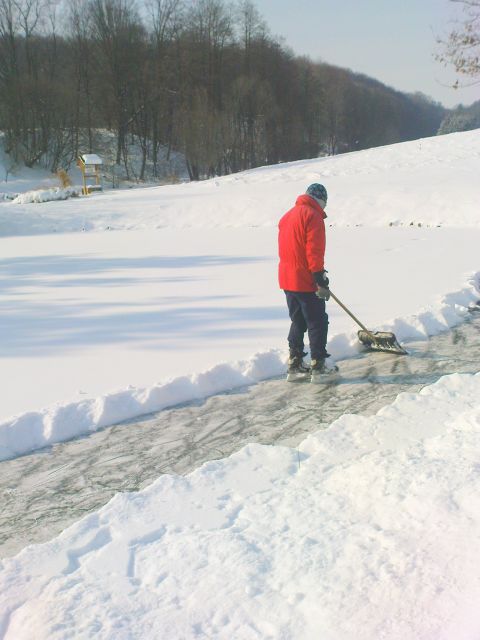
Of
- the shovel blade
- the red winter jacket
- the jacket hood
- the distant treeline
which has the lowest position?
the shovel blade

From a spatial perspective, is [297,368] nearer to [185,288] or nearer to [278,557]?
[278,557]

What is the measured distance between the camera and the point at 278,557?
286cm

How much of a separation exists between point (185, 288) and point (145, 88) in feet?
140

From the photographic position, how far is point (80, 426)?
477 cm

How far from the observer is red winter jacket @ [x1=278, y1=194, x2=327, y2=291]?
17.2 feet

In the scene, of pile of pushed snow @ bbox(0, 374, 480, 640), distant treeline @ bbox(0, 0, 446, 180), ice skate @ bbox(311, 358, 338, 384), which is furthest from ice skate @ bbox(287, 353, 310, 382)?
distant treeline @ bbox(0, 0, 446, 180)

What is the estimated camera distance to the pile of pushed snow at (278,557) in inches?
96.8

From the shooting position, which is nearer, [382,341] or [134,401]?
[134,401]

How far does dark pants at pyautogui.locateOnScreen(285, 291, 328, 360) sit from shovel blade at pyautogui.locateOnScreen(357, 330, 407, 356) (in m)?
0.84

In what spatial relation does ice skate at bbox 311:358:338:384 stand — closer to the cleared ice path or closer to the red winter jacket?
the cleared ice path

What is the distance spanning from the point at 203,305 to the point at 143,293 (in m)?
1.37

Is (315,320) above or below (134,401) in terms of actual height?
above

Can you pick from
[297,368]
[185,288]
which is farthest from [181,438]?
[185,288]

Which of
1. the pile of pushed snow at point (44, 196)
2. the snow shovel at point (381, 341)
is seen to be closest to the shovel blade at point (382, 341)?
the snow shovel at point (381, 341)
